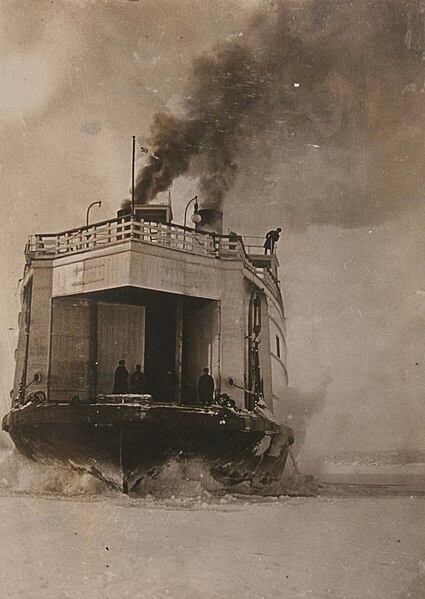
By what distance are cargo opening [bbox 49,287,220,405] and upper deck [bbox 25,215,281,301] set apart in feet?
0.38

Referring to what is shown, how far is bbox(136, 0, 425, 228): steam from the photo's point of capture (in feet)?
7.07

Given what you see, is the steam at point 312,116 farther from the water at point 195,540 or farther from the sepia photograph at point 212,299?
the water at point 195,540

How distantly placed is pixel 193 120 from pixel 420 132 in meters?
0.63

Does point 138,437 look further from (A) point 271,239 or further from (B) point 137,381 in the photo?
(A) point 271,239

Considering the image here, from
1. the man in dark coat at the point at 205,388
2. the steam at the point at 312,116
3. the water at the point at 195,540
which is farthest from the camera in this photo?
the steam at the point at 312,116

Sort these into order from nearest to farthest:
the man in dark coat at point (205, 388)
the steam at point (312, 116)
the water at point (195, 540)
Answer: the water at point (195, 540) → the man in dark coat at point (205, 388) → the steam at point (312, 116)

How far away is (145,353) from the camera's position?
2.03 meters

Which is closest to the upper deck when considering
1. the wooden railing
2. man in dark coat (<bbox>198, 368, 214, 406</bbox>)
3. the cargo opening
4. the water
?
the wooden railing

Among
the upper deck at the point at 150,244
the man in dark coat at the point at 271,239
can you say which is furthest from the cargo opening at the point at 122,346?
the man in dark coat at the point at 271,239

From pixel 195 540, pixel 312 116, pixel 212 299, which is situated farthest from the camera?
pixel 312 116

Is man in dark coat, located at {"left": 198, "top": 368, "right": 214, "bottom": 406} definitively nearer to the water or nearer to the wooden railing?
the water

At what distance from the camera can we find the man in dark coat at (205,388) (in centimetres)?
205

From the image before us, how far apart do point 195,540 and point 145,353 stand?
47 cm

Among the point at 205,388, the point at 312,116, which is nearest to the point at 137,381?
the point at 205,388
